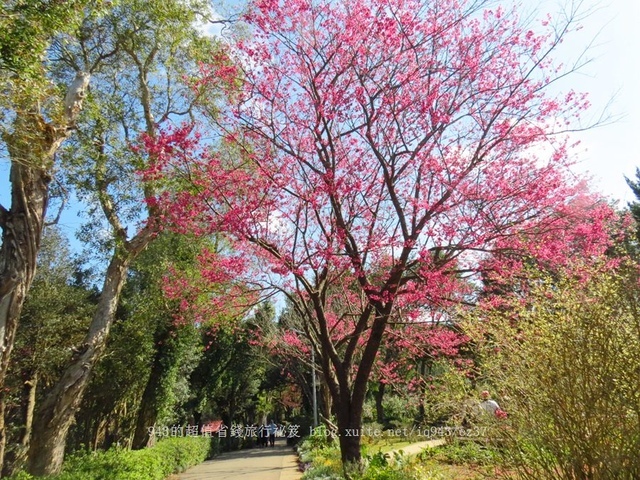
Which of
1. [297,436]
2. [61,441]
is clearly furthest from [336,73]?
[297,436]

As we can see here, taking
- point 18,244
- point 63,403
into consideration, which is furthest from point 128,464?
point 18,244

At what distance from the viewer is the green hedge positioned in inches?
278

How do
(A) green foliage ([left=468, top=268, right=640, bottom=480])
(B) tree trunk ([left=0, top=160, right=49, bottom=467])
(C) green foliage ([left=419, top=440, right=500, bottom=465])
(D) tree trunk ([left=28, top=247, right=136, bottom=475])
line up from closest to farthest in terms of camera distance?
1. (A) green foliage ([left=468, top=268, right=640, bottom=480])
2. (B) tree trunk ([left=0, top=160, right=49, bottom=467])
3. (D) tree trunk ([left=28, top=247, right=136, bottom=475])
4. (C) green foliage ([left=419, top=440, right=500, bottom=465])

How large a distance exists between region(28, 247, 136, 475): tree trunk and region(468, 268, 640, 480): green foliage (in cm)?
709

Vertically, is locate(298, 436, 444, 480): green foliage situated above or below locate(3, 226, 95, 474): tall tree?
below

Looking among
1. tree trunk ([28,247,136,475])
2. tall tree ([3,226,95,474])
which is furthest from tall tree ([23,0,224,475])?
tall tree ([3,226,95,474])

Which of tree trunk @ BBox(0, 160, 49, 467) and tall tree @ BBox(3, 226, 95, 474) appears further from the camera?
tall tree @ BBox(3, 226, 95, 474)

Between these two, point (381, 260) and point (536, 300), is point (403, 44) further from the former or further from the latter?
point (536, 300)

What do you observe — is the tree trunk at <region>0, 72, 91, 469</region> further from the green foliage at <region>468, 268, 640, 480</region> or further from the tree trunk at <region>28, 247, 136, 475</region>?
the green foliage at <region>468, 268, 640, 480</region>

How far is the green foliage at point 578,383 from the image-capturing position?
303 cm

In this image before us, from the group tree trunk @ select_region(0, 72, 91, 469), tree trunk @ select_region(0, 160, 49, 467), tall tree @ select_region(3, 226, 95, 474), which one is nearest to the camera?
tree trunk @ select_region(0, 72, 91, 469)

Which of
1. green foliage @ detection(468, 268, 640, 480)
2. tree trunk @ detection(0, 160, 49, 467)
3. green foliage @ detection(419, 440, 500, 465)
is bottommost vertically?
green foliage @ detection(419, 440, 500, 465)

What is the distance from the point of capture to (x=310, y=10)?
645 cm

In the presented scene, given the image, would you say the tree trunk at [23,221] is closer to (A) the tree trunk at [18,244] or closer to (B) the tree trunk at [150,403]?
(A) the tree trunk at [18,244]
